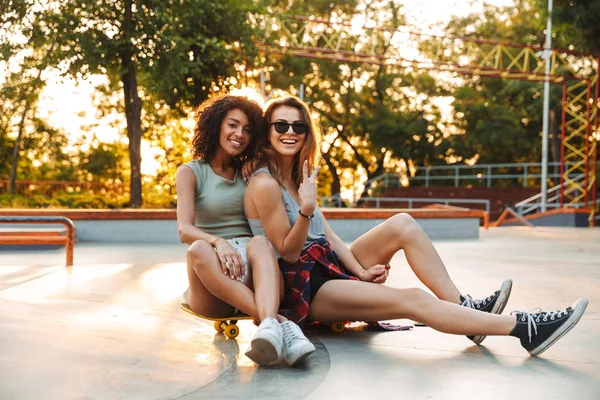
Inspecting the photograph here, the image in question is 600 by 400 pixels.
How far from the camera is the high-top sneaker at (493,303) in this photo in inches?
158

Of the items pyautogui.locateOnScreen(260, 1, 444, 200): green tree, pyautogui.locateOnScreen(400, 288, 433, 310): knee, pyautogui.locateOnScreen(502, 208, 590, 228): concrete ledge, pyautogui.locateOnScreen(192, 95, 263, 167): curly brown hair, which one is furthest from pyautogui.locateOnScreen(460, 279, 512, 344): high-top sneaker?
pyautogui.locateOnScreen(260, 1, 444, 200): green tree

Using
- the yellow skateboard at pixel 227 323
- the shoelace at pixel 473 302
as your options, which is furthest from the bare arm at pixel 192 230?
the shoelace at pixel 473 302

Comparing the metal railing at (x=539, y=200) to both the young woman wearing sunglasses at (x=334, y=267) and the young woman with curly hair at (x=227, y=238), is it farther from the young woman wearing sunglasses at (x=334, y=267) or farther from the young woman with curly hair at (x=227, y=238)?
the young woman with curly hair at (x=227, y=238)

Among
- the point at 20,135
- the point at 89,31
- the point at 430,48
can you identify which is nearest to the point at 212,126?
the point at 89,31

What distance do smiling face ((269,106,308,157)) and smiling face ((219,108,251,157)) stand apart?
0.20 meters

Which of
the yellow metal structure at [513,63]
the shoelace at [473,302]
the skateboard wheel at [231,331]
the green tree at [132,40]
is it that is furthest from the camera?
the yellow metal structure at [513,63]

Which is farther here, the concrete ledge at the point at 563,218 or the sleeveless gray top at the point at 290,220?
the concrete ledge at the point at 563,218

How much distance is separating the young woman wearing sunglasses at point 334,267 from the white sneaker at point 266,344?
1.80ft

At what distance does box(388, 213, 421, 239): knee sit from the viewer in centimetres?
432

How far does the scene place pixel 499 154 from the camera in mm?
33531

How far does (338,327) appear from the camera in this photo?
4371 mm

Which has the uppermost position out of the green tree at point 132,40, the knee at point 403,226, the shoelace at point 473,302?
the green tree at point 132,40

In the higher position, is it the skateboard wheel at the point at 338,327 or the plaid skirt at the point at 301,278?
the plaid skirt at the point at 301,278

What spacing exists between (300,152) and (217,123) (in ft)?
1.72
